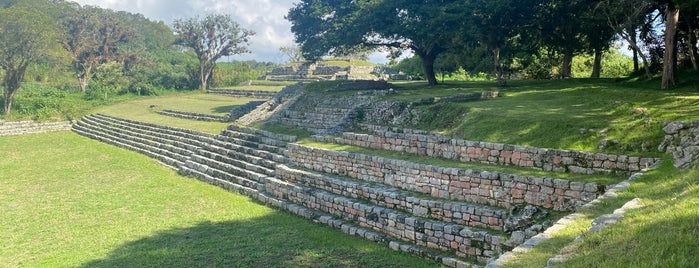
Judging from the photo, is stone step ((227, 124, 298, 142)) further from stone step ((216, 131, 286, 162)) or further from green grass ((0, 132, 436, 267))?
green grass ((0, 132, 436, 267))

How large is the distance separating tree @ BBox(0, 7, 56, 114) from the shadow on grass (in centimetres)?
2921

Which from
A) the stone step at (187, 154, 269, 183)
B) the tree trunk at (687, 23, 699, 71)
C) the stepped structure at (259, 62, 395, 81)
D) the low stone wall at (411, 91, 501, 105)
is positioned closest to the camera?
the stone step at (187, 154, 269, 183)

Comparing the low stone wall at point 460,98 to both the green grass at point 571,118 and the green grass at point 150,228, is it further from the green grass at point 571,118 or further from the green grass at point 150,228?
the green grass at point 150,228

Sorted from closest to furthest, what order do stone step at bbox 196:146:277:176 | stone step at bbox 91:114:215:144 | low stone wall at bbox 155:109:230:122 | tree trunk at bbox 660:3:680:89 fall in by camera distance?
tree trunk at bbox 660:3:680:89 → stone step at bbox 196:146:277:176 → stone step at bbox 91:114:215:144 → low stone wall at bbox 155:109:230:122

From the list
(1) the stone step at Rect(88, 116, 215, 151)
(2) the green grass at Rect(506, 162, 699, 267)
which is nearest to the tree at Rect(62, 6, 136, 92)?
(1) the stone step at Rect(88, 116, 215, 151)

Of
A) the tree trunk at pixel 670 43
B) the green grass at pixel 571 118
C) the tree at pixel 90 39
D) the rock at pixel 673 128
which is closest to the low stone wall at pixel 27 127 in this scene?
the tree at pixel 90 39

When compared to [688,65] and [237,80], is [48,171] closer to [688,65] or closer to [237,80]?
[688,65]

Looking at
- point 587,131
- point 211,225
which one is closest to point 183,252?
point 211,225

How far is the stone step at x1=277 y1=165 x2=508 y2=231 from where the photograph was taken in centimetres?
1020

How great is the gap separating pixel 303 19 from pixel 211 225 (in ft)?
68.8

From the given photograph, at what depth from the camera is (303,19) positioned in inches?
1225

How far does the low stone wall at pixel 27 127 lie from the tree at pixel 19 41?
13.9 feet

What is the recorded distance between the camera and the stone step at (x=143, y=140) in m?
21.4

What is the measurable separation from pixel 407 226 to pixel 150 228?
658 centimetres
